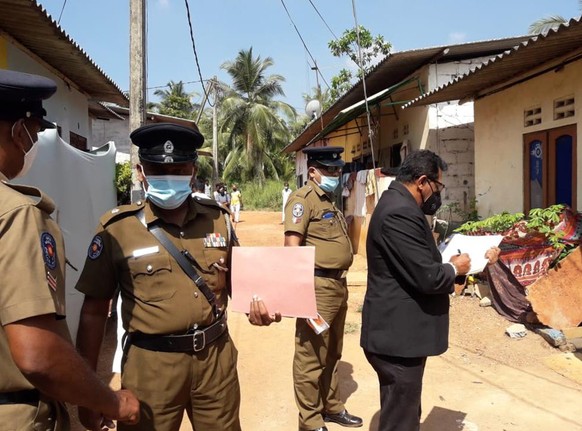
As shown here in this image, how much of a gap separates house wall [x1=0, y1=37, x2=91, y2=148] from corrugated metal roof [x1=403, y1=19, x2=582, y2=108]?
501 centimetres

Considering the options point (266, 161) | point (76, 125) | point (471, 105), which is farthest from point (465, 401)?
point (266, 161)

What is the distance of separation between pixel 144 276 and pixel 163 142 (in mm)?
551

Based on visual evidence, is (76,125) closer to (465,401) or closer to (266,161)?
(465,401)

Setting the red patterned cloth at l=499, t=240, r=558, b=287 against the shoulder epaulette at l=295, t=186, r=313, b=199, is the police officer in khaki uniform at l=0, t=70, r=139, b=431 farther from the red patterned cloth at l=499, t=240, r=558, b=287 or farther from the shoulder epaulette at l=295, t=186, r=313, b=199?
the red patterned cloth at l=499, t=240, r=558, b=287

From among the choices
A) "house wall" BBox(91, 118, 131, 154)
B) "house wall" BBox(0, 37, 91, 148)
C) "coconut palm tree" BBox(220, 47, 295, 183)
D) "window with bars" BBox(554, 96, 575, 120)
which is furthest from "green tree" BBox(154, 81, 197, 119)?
"window with bars" BBox(554, 96, 575, 120)

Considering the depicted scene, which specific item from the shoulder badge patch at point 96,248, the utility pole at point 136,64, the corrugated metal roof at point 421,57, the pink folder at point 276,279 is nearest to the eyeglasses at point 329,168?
the pink folder at point 276,279

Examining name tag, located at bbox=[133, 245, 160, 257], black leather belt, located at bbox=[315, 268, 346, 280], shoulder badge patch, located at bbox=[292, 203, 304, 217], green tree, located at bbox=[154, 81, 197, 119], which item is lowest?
black leather belt, located at bbox=[315, 268, 346, 280]

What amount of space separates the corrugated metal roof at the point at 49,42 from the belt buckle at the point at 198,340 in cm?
417

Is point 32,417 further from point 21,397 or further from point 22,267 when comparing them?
point 22,267

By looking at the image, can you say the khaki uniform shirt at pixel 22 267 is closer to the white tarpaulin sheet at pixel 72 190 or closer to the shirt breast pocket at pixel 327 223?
the shirt breast pocket at pixel 327 223

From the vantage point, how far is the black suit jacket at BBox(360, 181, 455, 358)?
7.40 ft

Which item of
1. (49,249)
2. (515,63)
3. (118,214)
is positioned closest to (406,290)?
(118,214)

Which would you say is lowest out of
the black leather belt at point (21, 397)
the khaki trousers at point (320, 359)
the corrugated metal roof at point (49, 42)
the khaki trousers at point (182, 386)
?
the khaki trousers at point (320, 359)

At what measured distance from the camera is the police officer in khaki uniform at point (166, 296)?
1903mm
